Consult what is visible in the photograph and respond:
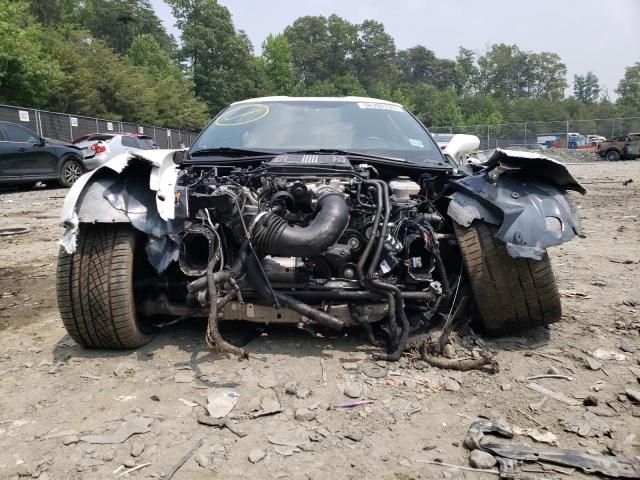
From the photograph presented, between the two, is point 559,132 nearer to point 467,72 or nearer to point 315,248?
point 315,248

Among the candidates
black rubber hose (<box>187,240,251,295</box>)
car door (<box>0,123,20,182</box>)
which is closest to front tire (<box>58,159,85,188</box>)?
car door (<box>0,123,20,182</box>)

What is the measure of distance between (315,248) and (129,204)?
113 centimetres

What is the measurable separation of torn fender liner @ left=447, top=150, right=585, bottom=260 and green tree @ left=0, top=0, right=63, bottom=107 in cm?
2316

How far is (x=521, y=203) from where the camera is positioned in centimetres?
302

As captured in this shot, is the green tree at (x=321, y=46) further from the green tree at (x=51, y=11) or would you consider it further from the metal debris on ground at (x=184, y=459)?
the metal debris on ground at (x=184, y=459)

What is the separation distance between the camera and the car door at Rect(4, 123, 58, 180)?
1178cm

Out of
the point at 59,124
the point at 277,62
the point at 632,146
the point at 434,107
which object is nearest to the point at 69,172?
the point at 59,124

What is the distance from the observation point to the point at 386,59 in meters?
99.4

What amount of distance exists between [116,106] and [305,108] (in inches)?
1279

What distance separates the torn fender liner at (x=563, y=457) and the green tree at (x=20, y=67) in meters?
24.1

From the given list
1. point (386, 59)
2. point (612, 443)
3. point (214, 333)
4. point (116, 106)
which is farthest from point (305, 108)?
point (386, 59)

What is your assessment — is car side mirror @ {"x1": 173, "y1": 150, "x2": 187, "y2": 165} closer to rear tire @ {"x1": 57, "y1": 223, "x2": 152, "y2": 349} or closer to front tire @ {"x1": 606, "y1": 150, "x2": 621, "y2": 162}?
rear tire @ {"x1": 57, "y1": 223, "x2": 152, "y2": 349}

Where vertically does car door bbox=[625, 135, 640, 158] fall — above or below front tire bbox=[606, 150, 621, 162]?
above

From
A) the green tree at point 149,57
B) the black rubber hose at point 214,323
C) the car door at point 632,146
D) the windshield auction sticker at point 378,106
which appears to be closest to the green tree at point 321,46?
the green tree at point 149,57
